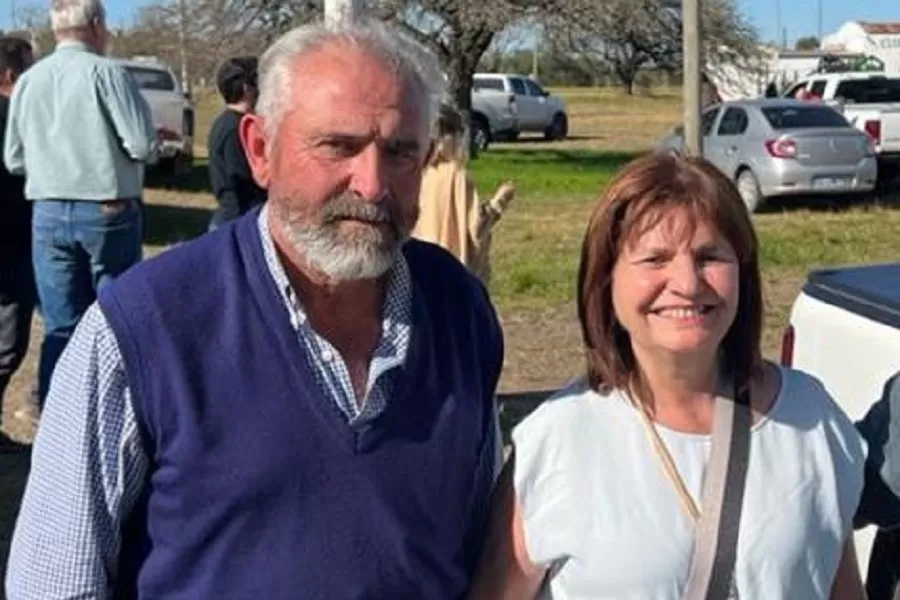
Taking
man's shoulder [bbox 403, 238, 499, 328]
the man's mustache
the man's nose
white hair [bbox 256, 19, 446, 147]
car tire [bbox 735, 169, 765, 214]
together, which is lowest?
car tire [bbox 735, 169, 765, 214]

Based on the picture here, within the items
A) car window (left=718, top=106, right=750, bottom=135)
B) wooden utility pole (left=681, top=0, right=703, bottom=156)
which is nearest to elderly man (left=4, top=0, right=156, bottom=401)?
wooden utility pole (left=681, top=0, right=703, bottom=156)

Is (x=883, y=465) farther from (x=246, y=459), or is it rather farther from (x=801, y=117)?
(x=801, y=117)

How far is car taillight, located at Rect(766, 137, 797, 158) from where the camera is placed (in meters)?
18.5

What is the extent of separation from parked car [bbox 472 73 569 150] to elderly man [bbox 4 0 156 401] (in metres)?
31.3

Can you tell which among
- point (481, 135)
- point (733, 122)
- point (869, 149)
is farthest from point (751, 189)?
point (481, 135)

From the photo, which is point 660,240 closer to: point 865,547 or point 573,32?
point 865,547

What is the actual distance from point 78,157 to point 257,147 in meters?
4.49

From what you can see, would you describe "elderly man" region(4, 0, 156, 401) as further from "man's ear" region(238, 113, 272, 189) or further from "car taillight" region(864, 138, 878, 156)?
"car taillight" region(864, 138, 878, 156)

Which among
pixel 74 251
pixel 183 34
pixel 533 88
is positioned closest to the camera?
pixel 74 251

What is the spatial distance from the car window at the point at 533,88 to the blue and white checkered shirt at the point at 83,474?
38.7 m

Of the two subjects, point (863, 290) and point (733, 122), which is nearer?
point (863, 290)

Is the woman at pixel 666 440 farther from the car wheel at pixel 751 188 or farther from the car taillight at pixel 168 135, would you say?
the car taillight at pixel 168 135

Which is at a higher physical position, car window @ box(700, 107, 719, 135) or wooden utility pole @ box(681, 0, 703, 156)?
wooden utility pole @ box(681, 0, 703, 156)

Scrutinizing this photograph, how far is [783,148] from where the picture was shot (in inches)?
730
